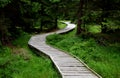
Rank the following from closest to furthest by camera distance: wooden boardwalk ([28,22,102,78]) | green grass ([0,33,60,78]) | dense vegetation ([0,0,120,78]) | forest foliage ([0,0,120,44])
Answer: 1. wooden boardwalk ([28,22,102,78])
2. green grass ([0,33,60,78])
3. dense vegetation ([0,0,120,78])
4. forest foliage ([0,0,120,44])

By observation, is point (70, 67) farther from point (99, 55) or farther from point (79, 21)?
point (79, 21)

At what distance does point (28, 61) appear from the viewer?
16.0m

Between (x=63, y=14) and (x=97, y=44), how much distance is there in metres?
6.81

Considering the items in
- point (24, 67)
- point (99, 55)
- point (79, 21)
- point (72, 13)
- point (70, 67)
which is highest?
point (72, 13)

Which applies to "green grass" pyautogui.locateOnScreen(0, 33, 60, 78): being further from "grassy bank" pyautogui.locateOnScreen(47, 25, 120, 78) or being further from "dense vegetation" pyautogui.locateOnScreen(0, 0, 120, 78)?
"grassy bank" pyautogui.locateOnScreen(47, 25, 120, 78)

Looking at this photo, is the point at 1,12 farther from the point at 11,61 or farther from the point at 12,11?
the point at 11,61

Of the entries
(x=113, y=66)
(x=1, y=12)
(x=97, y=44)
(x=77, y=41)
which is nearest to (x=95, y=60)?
(x=113, y=66)

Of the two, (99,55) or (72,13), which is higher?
(72,13)

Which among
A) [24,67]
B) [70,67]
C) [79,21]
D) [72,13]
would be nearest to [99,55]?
[70,67]

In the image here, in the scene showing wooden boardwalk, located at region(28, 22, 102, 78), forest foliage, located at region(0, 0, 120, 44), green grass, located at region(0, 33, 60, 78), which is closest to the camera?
wooden boardwalk, located at region(28, 22, 102, 78)

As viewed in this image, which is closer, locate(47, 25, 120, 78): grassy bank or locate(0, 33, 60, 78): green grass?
locate(0, 33, 60, 78): green grass

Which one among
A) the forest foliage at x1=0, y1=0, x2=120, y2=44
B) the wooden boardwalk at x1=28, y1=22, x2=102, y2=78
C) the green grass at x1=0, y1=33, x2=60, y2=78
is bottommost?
the green grass at x1=0, y1=33, x2=60, y2=78

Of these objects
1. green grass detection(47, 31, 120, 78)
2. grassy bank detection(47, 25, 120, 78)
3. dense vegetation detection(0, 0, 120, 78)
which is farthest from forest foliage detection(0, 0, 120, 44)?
green grass detection(47, 31, 120, 78)

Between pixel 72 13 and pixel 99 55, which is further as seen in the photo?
pixel 72 13
